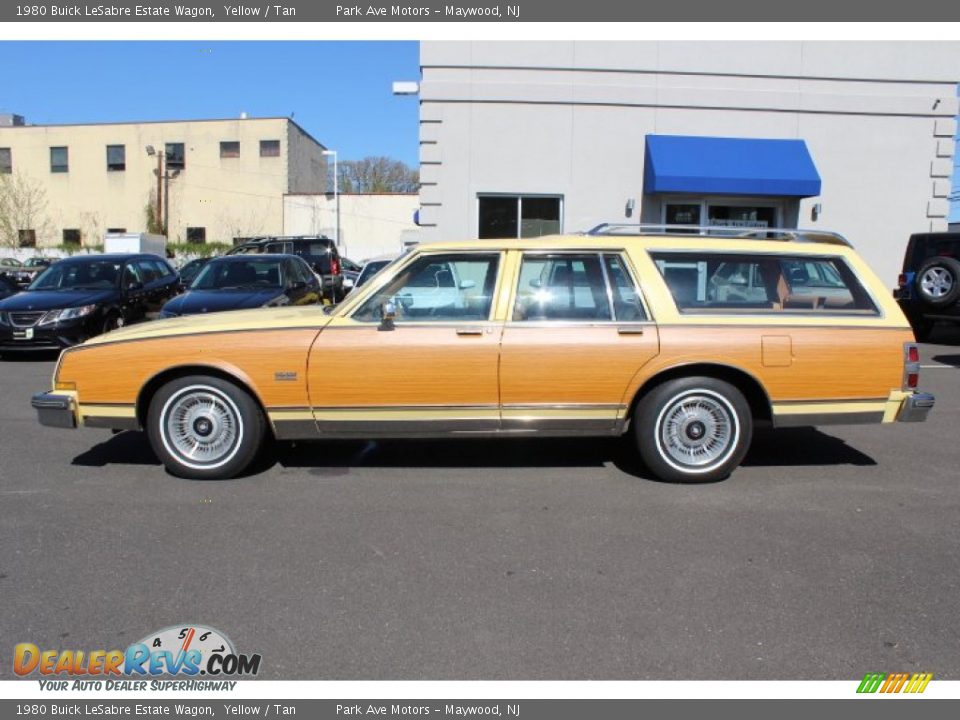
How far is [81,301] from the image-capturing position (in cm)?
1074

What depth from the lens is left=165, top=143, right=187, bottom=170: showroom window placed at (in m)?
44.4

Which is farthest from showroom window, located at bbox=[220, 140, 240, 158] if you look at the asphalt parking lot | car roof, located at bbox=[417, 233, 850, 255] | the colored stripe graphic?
the colored stripe graphic

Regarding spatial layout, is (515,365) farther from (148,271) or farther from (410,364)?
(148,271)

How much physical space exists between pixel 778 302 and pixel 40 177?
51094mm

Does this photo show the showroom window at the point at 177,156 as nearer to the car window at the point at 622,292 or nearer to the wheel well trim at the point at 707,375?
the car window at the point at 622,292

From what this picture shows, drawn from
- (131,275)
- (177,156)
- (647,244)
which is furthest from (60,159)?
(647,244)

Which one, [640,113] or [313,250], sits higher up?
[640,113]

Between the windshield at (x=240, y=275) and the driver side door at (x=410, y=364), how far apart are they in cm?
548

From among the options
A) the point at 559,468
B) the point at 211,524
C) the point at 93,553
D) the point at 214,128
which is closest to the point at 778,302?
the point at 559,468

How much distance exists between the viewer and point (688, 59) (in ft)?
46.6

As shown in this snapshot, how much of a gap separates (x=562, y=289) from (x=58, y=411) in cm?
365

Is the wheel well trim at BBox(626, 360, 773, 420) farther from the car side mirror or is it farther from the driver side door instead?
the car side mirror

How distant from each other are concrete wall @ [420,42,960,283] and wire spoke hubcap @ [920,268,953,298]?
121 inches

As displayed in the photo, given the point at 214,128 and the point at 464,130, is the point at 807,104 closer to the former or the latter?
the point at 464,130
